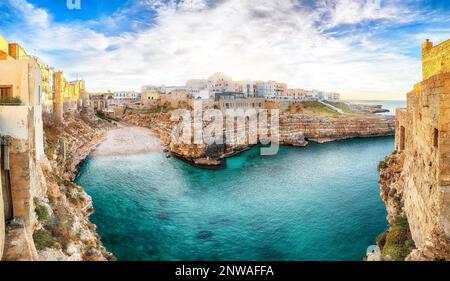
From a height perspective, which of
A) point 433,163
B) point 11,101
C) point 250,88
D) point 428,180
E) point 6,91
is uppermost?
point 250,88

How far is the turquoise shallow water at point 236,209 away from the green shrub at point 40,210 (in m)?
2.60

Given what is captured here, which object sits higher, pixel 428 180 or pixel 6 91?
pixel 6 91

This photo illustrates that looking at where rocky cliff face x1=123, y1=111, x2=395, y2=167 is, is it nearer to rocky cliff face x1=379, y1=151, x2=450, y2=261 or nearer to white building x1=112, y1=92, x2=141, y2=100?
rocky cliff face x1=379, y1=151, x2=450, y2=261

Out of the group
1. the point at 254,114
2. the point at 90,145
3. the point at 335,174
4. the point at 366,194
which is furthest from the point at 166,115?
the point at 366,194

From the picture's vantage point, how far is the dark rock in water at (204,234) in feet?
27.3

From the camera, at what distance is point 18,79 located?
17.3 ft

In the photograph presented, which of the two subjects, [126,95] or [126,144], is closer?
[126,144]

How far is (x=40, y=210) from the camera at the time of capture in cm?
512

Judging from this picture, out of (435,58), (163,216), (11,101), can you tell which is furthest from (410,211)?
(163,216)

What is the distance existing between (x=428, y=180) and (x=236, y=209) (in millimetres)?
7268

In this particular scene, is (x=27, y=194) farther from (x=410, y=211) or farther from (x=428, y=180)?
(x=410, y=211)

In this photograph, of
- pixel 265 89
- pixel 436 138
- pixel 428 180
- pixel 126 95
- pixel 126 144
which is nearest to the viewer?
pixel 436 138
